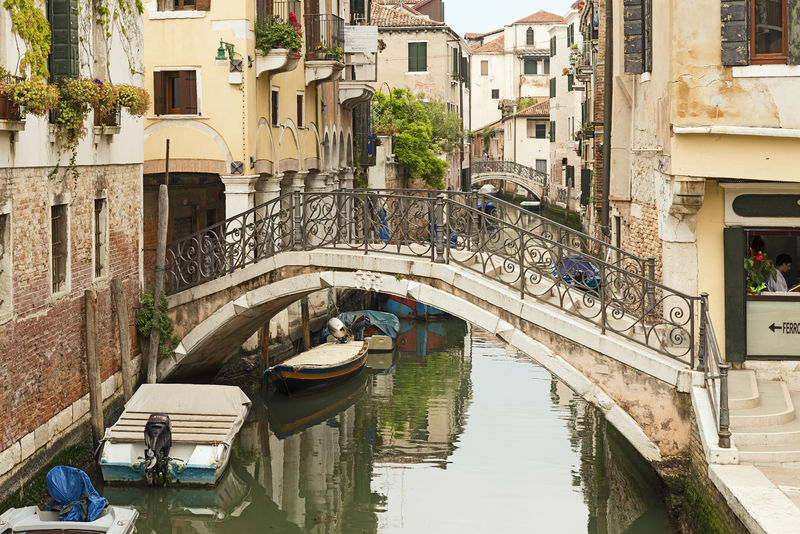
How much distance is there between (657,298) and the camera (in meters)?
11.8

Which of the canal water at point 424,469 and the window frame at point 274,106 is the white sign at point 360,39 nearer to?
the window frame at point 274,106

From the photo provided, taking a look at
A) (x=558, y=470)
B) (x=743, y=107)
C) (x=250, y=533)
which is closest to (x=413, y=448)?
(x=558, y=470)

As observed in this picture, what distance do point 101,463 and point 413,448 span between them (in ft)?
13.6

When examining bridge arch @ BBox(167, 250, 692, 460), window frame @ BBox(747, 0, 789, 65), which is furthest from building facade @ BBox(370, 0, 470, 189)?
window frame @ BBox(747, 0, 789, 65)

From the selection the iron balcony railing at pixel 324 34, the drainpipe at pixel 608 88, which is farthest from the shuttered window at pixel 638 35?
the iron balcony railing at pixel 324 34

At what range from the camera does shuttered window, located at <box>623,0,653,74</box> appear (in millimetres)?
12055

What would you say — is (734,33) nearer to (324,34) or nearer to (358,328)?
(324,34)

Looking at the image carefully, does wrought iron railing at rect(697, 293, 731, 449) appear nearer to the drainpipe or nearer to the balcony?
the drainpipe

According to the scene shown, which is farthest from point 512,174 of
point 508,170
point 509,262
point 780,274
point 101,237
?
point 780,274

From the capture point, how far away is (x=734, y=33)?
10141 millimetres

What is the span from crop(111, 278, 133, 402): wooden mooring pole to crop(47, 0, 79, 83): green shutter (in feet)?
8.87

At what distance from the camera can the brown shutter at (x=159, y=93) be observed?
53.1 ft

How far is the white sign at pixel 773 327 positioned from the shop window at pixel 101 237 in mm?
6730

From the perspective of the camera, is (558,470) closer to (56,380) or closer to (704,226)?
(704,226)
